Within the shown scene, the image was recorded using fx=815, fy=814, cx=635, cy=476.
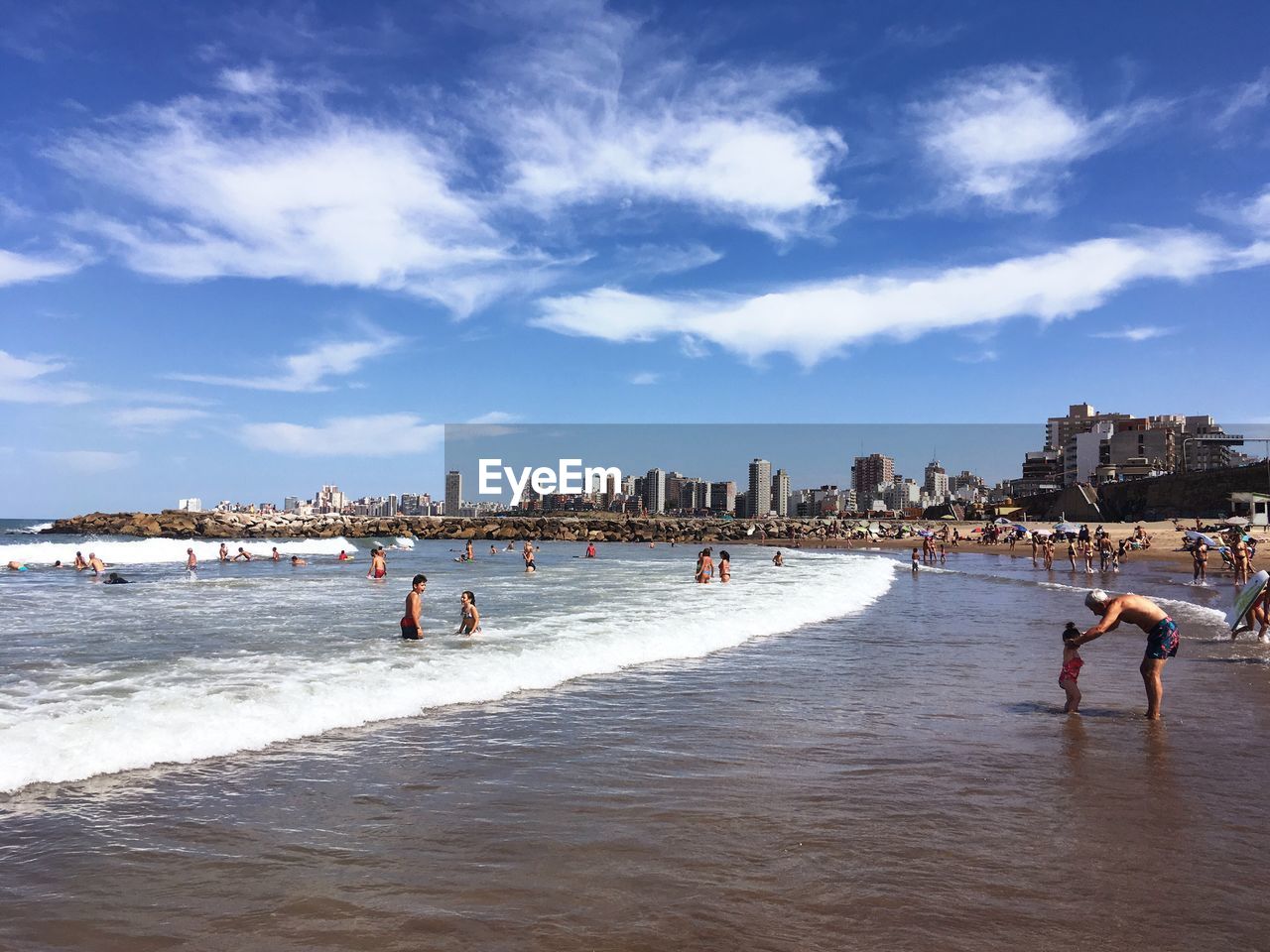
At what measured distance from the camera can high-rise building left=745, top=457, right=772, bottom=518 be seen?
194750mm

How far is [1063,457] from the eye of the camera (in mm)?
139125

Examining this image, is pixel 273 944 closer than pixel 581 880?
Yes

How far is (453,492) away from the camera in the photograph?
190125 mm

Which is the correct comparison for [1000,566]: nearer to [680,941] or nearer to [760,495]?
[680,941]

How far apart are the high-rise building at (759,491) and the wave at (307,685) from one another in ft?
589

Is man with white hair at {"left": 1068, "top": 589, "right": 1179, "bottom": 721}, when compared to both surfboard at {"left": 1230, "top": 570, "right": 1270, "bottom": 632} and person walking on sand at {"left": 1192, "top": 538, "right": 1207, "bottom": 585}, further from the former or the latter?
person walking on sand at {"left": 1192, "top": 538, "right": 1207, "bottom": 585}

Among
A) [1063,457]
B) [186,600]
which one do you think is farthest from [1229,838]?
[1063,457]

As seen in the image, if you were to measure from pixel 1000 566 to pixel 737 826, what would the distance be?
38.9 meters

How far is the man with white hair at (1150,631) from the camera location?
24.7 feet

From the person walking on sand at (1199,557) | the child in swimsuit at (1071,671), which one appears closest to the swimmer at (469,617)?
the child in swimsuit at (1071,671)

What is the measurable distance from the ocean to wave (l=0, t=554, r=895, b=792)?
0.05 m

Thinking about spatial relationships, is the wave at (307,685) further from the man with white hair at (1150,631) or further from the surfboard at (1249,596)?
the surfboard at (1249,596)

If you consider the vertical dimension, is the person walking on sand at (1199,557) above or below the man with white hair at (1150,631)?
below

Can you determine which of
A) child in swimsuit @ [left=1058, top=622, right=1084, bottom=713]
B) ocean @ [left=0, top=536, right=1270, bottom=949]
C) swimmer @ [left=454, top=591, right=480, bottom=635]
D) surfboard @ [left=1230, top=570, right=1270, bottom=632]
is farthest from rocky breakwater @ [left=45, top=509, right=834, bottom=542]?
child in swimsuit @ [left=1058, top=622, right=1084, bottom=713]
